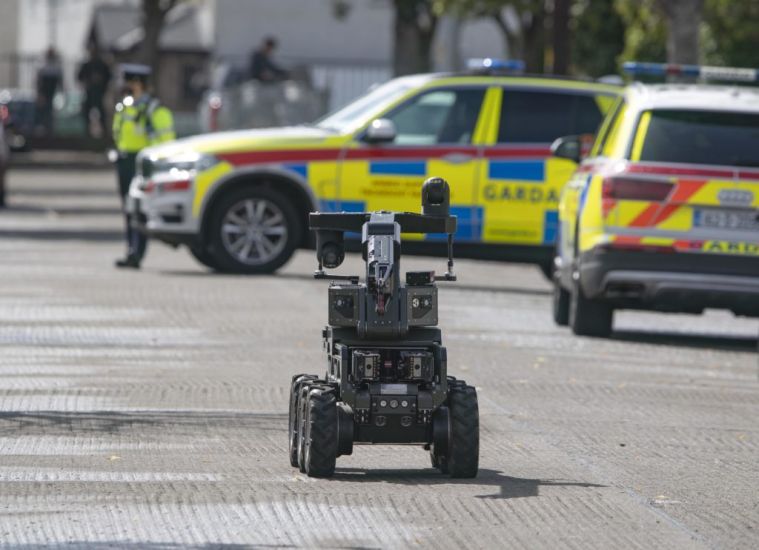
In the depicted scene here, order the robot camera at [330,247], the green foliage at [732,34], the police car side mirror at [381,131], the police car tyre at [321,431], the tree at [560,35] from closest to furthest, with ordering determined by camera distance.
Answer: the police car tyre at [321,431] < the robot camera at [330,247] < the police car side mirror at [381,131] < the tree at [560,35] < the green foliage at [732,34]

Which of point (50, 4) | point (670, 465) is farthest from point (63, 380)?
point (50, 4)

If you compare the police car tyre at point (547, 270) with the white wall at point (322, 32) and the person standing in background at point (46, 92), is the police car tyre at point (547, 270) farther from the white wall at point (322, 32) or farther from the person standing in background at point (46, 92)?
the white wall at point (322, 32)

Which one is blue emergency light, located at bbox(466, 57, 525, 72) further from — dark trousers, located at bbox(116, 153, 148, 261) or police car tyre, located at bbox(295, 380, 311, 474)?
police car tyre, located at bbox(295, 380, 311, 474)

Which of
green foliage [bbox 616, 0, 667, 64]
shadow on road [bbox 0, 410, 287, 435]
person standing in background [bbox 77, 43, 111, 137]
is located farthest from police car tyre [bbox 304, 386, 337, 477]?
person standing in background [bbox 77, 43, 111, 137]

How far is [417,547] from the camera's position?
21.8ft

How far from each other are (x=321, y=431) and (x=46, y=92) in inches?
1675

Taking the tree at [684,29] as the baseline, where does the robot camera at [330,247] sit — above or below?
below

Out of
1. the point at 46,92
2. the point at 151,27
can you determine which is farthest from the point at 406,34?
the point at 46,92

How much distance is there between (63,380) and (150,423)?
1634mm

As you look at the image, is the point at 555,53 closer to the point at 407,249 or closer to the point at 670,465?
the point at 407,249

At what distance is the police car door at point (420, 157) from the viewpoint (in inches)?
690

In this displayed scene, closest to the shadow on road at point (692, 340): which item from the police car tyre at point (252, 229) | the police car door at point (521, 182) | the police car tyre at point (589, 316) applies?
the police car tyre at point (589, 316)

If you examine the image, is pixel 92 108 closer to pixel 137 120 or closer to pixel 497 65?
pixel 137 120

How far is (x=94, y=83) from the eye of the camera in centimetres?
4881
